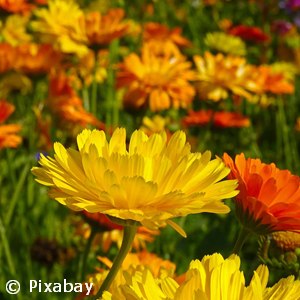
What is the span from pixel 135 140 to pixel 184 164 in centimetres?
6

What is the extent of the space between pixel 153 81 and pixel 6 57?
0.27 metres

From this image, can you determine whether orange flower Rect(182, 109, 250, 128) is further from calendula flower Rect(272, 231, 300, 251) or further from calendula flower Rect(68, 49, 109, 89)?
calendula flower Rect(272, 231, 300, 251)

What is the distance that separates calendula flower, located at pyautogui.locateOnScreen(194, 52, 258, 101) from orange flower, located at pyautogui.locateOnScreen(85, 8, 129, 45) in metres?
0.19

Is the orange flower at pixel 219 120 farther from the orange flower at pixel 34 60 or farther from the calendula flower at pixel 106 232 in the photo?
the calendula flower at pixel 106 232

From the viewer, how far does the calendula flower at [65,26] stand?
154 centimetres

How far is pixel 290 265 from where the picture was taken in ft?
2.18

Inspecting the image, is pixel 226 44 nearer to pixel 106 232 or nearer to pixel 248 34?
pixel 248 34

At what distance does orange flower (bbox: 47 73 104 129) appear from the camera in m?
Answer: 1.43

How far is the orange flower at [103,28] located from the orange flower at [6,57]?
0.15 m

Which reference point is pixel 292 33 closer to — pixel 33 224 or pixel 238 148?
pixel 238 148

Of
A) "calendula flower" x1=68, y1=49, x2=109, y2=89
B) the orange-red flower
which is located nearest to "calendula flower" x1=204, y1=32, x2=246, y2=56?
the orange-red flower

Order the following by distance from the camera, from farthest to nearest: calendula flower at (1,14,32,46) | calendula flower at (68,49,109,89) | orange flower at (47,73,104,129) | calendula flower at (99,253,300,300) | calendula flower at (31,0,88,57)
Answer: calendula flower at (1,14,32,46) → calendula flower at (68,49,109,89) → calendula flower at (31,0,88,57) → orange flower at (47,73,104,129) → calendula flower at (99,253,300,300)

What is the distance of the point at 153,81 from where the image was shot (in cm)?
148
